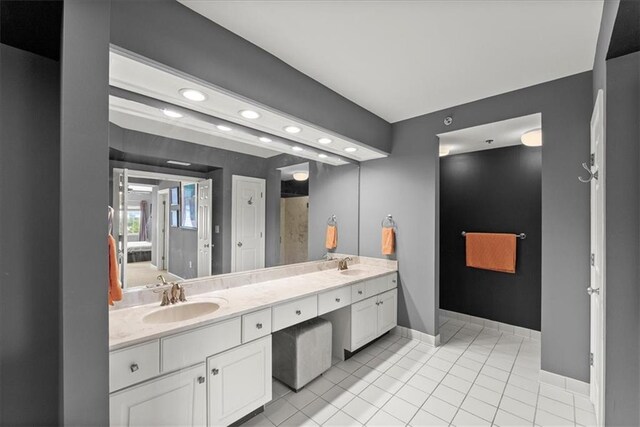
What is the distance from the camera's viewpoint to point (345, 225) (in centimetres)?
342

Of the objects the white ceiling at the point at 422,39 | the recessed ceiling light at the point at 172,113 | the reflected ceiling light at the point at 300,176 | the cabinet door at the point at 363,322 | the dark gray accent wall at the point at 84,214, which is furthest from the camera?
the reflected ceiling light at the point at 300,176

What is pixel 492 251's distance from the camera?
334 cm

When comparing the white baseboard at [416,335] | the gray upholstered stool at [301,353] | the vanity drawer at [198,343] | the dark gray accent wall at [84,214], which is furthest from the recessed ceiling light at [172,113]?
the white baseboard at [416,335]

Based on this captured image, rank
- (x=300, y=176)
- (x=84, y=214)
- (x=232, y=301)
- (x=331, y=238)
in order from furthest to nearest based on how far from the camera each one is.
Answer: (x=331, y=238) < (x=300, y=176) < (x=232, y=301) < (x=84, y=214)

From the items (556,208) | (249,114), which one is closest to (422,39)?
(249,114)

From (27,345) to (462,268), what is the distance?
13.3 ft

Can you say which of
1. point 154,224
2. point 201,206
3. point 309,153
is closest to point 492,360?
point 309,153

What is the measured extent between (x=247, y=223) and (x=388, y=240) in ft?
5.38

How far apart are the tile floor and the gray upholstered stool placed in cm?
9

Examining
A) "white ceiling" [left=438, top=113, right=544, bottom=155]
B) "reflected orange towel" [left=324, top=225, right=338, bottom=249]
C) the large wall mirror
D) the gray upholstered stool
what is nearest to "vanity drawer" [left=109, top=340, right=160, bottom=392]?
the large wall mirror

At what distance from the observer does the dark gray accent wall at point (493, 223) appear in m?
3.13

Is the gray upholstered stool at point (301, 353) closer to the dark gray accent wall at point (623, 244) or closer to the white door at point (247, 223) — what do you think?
the white door at point (247, 223)

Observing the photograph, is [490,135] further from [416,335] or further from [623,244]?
[416,335]

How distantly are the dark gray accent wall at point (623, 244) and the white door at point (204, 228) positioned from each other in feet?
7.99
